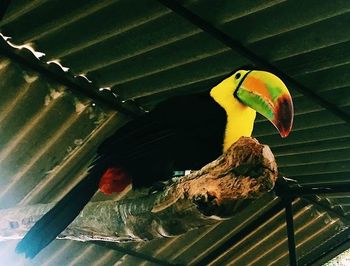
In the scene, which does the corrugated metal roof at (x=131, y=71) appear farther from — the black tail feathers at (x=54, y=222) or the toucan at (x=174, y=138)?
the black tail feathers at (x=54, y=222)

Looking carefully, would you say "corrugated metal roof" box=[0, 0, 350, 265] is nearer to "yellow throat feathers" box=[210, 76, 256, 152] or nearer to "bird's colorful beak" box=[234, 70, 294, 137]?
"yellow throat feathers" box=[210, 76, 256, 152]

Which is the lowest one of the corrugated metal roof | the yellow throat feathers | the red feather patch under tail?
the red feather patch under tail

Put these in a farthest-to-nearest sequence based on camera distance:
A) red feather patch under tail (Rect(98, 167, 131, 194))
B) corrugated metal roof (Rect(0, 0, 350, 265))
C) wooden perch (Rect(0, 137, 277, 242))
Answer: corrugated metal roof (Rect(0, 0, 350, 265))
red feather patch under tail (Rect(98, 167, 131, 194))
wooden perch (Rect(0, 137, 277, 242))

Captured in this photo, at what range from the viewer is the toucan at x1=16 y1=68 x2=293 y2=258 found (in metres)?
2.64

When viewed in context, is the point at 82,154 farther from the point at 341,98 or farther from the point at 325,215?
the point at 325,215

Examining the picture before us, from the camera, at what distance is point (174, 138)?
2785 mm

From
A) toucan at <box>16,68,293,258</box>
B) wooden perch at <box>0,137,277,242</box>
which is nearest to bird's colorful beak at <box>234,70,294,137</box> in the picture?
toucan at <box>16,68,293,258</box>

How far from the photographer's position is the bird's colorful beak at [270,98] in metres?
2.32

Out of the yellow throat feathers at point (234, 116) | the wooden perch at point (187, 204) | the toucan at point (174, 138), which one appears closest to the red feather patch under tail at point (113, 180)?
the toucan at point (174, 138)

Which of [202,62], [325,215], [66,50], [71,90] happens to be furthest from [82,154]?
[325,215]

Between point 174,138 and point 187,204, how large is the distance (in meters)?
0.70

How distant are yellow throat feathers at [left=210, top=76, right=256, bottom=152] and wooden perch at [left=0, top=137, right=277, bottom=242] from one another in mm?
456

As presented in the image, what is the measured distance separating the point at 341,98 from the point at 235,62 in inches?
37.3

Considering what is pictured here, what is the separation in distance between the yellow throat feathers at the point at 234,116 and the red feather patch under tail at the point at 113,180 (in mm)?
563
